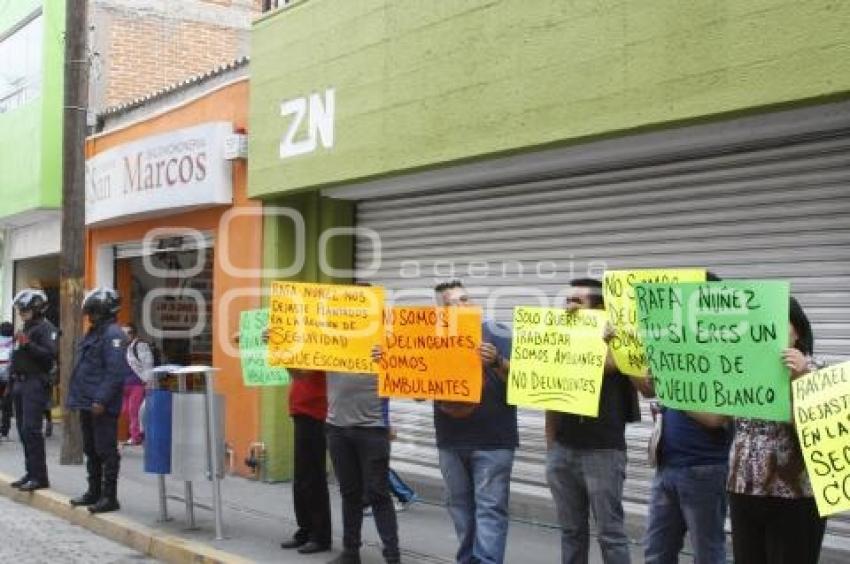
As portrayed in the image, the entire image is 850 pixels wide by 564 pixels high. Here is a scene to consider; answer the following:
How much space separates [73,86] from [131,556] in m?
6.02

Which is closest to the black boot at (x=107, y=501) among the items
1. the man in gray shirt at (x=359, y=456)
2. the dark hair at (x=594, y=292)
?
the man in gray shirt at (x=359, y=456)

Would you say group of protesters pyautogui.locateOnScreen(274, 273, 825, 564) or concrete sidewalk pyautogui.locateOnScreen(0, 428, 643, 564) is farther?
concrete sidewalk pyautogui.locateOnScreen(0, 428, 643, 564)

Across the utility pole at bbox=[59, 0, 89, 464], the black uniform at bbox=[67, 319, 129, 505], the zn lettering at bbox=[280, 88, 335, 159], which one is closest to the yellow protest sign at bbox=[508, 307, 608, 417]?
the black uniform at bbox=[67, 319, 129, 505]

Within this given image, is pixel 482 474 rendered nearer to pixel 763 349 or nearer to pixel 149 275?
pixel 763 349

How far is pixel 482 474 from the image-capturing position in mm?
5762

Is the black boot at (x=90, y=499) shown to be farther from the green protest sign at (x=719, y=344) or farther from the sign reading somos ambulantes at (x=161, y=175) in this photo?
the green protest sign at (x=719, y=344)

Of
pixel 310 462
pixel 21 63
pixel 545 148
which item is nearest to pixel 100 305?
pixel 310 462

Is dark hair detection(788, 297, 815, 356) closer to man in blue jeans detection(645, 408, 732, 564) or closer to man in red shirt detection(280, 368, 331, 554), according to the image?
man in blue jeans detection(645, 408, 732, 564)

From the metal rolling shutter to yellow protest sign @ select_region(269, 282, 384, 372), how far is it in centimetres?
208

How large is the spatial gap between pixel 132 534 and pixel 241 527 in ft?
2.76

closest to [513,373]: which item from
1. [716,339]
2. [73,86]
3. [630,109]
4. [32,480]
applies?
[716,339]

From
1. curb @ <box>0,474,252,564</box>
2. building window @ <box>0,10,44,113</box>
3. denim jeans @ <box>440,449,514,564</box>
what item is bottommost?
curb @ <box>0,474,252,564</box>

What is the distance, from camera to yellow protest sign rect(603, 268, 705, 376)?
16.1ft

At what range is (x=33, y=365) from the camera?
938 cm
